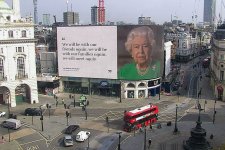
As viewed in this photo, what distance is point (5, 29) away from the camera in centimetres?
9000

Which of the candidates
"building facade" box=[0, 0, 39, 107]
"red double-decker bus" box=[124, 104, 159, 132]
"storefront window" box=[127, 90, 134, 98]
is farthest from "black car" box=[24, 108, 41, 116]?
"storefront window" box=[127, 90, 134, 98]

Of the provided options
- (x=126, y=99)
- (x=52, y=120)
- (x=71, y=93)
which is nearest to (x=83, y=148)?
(x=52, y=120)

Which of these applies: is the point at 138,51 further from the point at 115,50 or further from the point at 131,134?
the point at 131,134

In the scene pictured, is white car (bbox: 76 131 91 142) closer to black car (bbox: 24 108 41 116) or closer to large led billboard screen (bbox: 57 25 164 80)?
black car (bbox: 24 108 41 116)

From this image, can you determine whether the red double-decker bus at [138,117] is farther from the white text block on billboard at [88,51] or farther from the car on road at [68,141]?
the white text block on billboard at [88,51]

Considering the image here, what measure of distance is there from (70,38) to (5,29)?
71.9ft

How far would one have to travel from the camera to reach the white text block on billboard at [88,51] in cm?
10212

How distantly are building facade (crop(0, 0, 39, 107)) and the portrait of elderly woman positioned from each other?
2624cm

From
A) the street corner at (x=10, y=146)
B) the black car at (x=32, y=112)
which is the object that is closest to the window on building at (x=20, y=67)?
the black car at (x=32, y=112)

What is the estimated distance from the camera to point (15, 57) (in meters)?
93.5

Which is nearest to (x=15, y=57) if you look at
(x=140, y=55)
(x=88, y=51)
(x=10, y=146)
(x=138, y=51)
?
(x=88, y=51)

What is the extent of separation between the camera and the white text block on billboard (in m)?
102

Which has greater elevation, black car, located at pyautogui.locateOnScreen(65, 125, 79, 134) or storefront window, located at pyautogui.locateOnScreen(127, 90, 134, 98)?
storefront window, located at pyautogui.locateOnScreen(127, 90, 134, 98)

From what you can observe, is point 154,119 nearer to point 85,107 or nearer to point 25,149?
point 85,107
